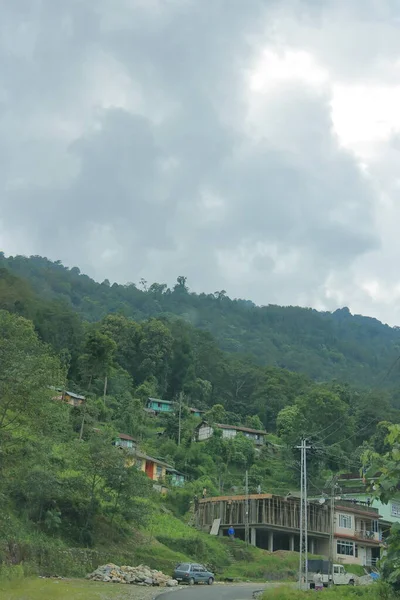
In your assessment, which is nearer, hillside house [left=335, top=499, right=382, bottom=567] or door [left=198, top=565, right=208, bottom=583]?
door [left=198, top=565, right=208, bottom=583]

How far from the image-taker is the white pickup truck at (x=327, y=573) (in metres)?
39.6

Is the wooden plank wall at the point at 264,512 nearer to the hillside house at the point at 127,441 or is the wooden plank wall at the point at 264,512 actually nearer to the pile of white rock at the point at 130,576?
the hillside house at the point at 127,441

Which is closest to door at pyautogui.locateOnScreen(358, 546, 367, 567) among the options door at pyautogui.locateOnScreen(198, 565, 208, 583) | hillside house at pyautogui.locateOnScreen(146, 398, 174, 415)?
door at pyautogui.locateOnScreen(198, 565, 208, 583)

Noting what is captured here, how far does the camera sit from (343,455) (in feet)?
257

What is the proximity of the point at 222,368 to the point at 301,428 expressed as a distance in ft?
90.4

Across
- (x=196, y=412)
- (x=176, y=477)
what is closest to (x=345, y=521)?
(x=176, y=477)

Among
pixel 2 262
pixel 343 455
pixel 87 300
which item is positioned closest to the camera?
pixel 343 455

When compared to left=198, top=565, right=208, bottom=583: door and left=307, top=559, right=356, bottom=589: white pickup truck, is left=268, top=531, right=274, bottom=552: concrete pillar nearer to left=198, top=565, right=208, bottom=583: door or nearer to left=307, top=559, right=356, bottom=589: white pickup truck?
left=307, top=559, right=356, bottom=589: white pickup truck

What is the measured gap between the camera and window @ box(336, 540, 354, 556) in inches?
2173

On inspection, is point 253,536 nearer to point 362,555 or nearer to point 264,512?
point 264,512

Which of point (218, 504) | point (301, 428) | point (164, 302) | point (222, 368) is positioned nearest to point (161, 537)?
point (218, 504)

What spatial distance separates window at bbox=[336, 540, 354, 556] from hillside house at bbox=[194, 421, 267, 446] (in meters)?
25.0

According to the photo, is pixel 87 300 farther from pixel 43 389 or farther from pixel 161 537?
pixel 43 389

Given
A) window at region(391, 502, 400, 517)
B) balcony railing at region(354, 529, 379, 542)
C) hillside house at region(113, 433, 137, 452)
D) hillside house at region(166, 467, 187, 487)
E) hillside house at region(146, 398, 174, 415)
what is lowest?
balcony railing at region(354, 529, 379, 542)
